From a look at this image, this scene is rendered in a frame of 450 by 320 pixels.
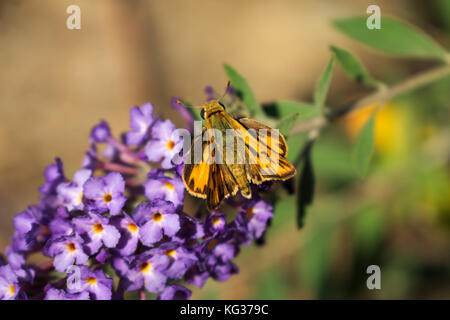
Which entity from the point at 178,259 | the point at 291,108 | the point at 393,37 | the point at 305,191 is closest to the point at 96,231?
the point at 178,259

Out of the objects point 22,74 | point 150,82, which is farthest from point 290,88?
point 22,74

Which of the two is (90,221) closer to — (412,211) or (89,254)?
(89,254)

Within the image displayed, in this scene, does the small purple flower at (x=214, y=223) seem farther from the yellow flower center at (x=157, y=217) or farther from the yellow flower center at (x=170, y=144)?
the yellow flower center at (x=170, y=144)

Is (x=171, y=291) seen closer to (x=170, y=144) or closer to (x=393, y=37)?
(x=170, y=144)

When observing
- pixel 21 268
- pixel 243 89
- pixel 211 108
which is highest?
pixel 243 89

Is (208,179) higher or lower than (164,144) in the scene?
lower

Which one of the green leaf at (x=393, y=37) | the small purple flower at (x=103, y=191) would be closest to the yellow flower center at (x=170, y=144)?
the small purple flower at (x=103, y=191)
